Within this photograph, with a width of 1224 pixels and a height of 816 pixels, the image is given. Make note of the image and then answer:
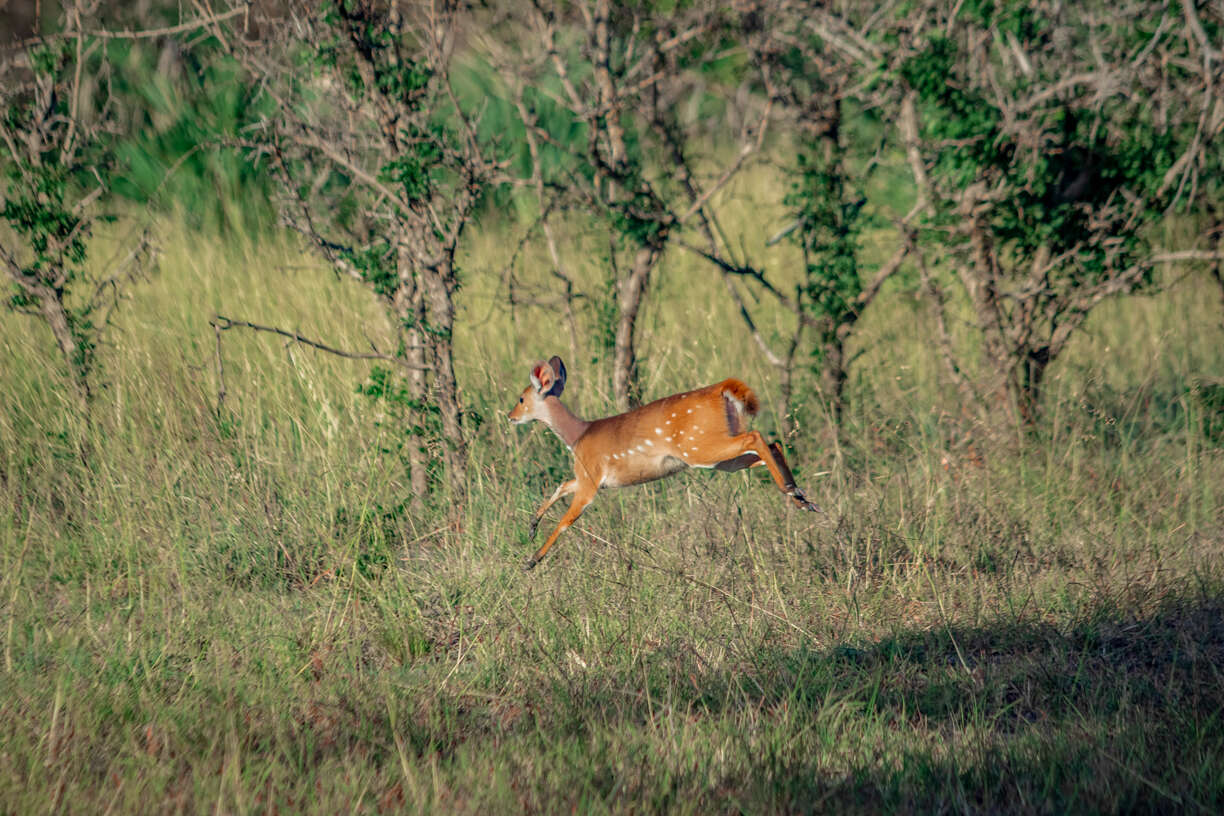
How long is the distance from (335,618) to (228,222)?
6.56 meters

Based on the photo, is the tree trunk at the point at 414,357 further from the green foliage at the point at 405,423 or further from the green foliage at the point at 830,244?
the green foliage at the point at 830,244

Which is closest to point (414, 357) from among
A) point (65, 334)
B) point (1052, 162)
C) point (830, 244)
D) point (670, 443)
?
point (670, 443)

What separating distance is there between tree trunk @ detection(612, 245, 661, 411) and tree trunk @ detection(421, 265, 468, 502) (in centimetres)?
117

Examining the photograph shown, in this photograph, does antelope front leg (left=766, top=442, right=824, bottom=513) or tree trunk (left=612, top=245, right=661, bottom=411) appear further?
tree trunk (left=612, top=245, right=661, bottom=411)

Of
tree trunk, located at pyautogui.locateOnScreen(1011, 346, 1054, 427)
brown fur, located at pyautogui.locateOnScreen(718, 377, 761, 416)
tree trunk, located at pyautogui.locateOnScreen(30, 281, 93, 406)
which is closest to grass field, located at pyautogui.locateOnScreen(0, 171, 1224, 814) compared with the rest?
tree trunk, located at pyautogui.locateOnScreen(30, 281, 93, 406)

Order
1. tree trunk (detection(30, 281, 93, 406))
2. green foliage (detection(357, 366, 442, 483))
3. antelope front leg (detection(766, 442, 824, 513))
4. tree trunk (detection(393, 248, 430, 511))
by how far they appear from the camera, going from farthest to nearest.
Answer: tree trunk (detection(30, 281, 93, 406)) → tree trunk (detection(393, 248, 430, 511)) → green foliage (detection(357, 366, 442, 483)) → antelope front leg (detection(766, 442, 824, 513))

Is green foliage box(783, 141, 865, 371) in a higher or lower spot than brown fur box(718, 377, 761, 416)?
higher

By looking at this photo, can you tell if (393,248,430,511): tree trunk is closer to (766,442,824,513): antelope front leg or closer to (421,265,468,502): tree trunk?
(421,265,468,502): tree trunk

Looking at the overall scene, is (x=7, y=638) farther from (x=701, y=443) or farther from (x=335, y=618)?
(x=701, y=443)

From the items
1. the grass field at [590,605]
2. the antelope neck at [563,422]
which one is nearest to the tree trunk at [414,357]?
the grass field at [590,605]

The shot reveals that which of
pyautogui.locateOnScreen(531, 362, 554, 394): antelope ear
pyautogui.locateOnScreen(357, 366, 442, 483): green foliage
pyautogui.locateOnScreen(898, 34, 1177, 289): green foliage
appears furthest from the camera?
pyautogui.locateOnScreen(898, 34, 1177, 289): green foliage

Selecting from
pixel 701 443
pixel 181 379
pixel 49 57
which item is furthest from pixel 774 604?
pixel 49 57

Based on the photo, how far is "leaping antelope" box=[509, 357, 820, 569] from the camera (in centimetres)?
378

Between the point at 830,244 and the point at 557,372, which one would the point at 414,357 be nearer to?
the point at 557,372
